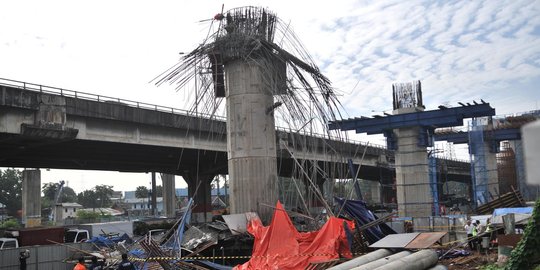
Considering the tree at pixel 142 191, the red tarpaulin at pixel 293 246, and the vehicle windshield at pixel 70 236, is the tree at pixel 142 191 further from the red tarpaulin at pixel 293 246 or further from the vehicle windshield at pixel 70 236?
the red tarpaulin at pixel 293 246

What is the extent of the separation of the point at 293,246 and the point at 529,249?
629 centimetres

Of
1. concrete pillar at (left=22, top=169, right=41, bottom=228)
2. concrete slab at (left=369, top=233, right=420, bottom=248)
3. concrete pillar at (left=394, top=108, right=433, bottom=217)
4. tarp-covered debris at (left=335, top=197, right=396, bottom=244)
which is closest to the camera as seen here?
concrete slab at (left=369, top=233, right=420, bottom=248)

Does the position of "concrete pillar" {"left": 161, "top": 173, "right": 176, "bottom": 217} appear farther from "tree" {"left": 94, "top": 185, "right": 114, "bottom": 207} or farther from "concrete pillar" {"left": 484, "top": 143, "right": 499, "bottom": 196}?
"tree" {"left": 94, "top": 185, "right": 114, "bottom": 207}

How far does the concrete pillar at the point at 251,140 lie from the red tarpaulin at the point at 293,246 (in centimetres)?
243

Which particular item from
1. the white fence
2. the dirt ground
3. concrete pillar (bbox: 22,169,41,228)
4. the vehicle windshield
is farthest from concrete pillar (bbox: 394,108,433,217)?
concrete pillar (bbox: 22,169,41,228)

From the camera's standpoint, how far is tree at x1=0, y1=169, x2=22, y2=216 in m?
110

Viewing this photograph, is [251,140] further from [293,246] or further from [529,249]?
[529,249]

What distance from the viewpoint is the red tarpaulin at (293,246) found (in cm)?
1289

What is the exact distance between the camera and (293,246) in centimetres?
1355

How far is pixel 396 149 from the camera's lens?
34.9 meters

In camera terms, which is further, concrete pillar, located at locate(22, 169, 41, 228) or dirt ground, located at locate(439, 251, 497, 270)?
concrete pillar, located at locate(22, 169, 41, 228)

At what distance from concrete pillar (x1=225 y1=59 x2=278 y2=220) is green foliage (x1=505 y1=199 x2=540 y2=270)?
9025 mm

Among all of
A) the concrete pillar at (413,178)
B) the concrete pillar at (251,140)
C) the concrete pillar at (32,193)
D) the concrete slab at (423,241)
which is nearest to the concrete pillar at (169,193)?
the concrete pillar at (32,193)

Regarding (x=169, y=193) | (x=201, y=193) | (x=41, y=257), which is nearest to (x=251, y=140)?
(x=41, y=257)
